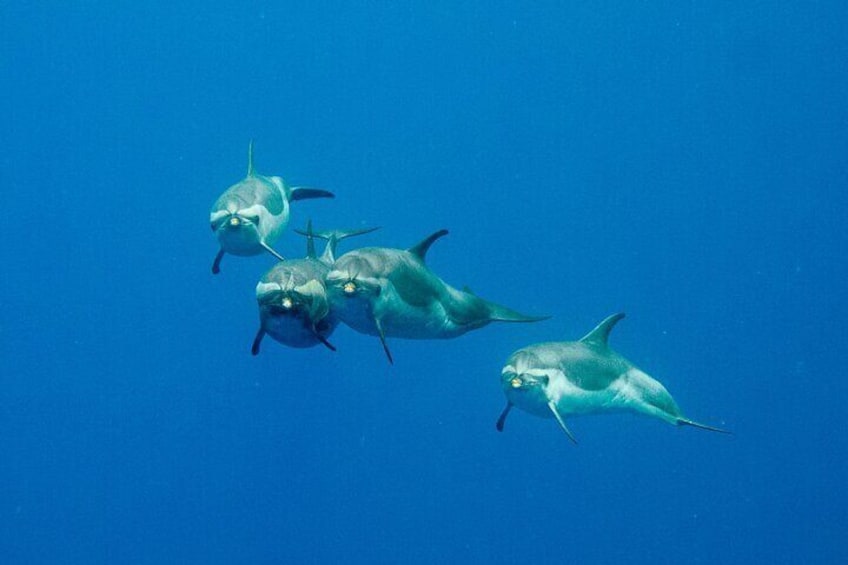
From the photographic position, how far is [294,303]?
527cm

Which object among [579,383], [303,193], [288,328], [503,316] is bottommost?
[288,328]

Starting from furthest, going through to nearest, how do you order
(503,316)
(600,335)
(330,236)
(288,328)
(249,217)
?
(249,217), (600,335), (330,236), (503,316), (288,328)

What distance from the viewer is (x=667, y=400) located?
8.25m

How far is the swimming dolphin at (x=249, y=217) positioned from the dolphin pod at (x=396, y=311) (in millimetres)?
12

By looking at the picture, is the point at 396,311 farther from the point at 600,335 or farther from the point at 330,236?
the point at 600,335

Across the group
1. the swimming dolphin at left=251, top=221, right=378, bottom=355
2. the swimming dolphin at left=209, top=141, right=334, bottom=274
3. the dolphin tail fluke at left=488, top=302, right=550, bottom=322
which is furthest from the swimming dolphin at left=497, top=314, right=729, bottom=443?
the swimming dolphin at left=209, top=141, right=334, bottom=274

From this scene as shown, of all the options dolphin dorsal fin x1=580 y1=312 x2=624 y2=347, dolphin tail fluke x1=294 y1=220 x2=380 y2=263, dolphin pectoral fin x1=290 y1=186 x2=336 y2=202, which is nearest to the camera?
dolphin tail fluke x1=294 y1=220 x2=380 y2=263

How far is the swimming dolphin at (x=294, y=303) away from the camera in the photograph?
5.28 meters

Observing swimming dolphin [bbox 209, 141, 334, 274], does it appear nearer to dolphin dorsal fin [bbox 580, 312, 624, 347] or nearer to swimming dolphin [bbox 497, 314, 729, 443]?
swimming dolphin [bbox 497, 314, 729, 443]

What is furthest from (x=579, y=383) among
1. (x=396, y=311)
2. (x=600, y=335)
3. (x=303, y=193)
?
(x=303, y=193)

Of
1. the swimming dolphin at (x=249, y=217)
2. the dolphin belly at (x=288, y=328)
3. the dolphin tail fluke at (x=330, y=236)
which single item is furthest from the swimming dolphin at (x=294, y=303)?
the swimming dolphin at (x=249, y=217)

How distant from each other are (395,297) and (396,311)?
14 centimetres

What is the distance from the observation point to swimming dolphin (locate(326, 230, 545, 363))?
17.6ft

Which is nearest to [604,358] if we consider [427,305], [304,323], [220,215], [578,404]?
[578,404]
